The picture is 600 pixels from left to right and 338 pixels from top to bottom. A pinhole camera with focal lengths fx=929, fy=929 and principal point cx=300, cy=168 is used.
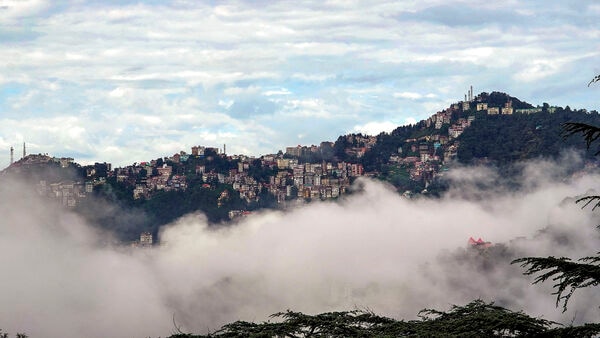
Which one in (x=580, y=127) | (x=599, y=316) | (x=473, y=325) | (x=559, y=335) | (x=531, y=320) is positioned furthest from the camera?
(x=599, y=316)

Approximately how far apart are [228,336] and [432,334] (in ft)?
18.8

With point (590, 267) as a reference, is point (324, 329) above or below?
below

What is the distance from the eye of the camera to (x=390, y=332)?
26.0m

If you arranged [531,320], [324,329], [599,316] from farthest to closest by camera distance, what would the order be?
[599,316], [324,329], [531,320]

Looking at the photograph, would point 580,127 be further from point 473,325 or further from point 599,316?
point 599,316

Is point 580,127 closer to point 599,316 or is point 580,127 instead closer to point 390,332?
point 390,332

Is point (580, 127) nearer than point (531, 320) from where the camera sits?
Yes

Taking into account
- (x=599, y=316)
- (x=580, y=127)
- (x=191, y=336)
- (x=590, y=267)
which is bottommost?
(x=599, y=316)

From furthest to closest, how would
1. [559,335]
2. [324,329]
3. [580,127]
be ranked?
[324,329], [559,335], [580,127]

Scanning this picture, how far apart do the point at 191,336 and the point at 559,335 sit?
11229mm

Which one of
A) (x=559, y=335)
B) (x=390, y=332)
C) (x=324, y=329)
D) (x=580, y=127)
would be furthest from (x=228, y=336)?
(x=580, y=127)

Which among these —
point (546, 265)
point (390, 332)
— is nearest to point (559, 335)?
point (546, 265)

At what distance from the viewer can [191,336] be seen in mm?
26078

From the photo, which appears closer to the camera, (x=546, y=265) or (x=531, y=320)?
(x=546, y=265)
